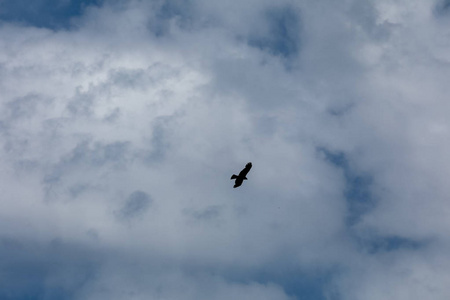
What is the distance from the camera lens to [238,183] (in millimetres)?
53688
